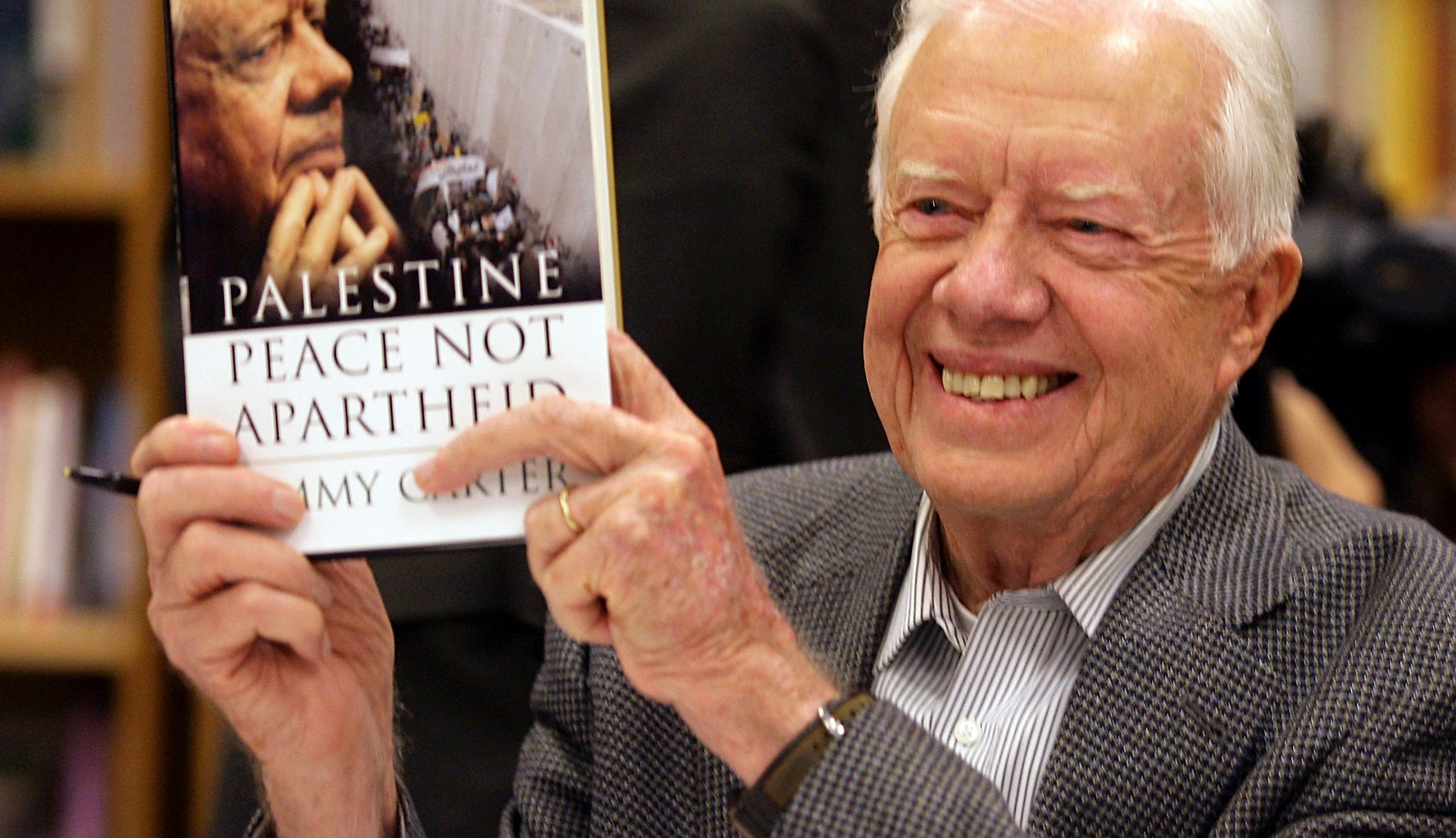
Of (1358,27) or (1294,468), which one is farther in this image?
(1358,27)

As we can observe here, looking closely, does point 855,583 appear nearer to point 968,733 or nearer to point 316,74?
point 968,733

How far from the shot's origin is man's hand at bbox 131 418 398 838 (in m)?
1.10

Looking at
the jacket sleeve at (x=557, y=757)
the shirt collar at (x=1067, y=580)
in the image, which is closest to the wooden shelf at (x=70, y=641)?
the jacket sleeve at (x=557, y=757)

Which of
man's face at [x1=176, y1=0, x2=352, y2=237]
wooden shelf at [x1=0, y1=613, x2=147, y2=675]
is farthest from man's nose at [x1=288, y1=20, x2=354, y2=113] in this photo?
wooden shelf at [x1=0, y1=613, x2=147, y2=675]

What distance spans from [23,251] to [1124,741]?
2406 mm

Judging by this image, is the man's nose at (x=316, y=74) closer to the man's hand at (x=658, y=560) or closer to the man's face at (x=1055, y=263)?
the man's hand at (x=658, y=560)

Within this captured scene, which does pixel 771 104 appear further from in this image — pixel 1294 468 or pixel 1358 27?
pixel 1358 27

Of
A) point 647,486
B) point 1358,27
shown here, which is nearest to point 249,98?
point 647,486

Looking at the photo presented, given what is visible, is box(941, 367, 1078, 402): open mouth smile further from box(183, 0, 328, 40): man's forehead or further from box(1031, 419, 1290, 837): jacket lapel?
box(183, 0, 328, 40): man's forehead

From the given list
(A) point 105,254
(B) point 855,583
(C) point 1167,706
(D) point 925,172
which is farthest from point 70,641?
(C) point 1167,706

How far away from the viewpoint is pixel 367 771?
1.32m

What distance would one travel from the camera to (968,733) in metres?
1.34

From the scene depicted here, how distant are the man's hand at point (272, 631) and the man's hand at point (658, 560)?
14cm

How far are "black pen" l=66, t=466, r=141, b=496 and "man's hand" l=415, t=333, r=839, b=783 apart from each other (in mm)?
231
